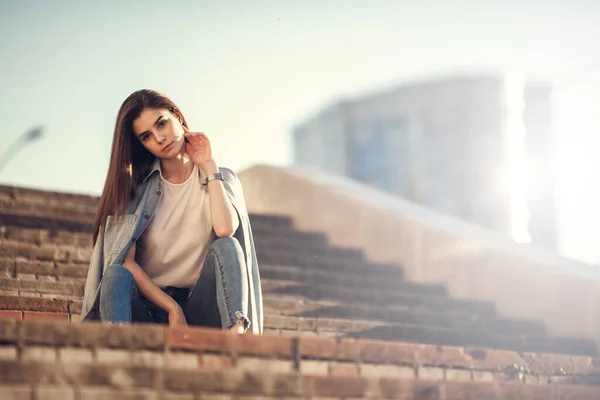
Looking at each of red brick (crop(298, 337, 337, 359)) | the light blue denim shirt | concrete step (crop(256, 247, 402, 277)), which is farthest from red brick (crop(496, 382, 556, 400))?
concrete step (crop(256, 247, 402, 277))

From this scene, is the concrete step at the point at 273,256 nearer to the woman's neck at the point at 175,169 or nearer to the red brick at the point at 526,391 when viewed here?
the woman's neck at the point at 175,169

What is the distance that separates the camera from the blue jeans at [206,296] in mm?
4125

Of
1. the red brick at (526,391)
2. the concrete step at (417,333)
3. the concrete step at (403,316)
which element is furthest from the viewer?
the concrete step at (403,316)

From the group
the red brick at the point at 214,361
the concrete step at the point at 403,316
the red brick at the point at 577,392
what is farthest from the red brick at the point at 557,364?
the concrete step at the point at 403,316

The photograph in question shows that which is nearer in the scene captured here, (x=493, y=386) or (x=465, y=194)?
(x=493, y=386)

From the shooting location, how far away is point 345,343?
3756 mm

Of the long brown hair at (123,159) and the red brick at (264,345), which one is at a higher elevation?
the long brown hair at (123,159)

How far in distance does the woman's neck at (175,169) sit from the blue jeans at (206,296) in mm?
455

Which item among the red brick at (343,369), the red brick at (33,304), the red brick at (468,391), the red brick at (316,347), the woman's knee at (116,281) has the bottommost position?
the red brick at (468,391)

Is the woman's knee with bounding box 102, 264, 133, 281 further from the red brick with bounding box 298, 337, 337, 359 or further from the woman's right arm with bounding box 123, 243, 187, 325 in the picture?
the red brick with bounding box 298, 337, 337, 359

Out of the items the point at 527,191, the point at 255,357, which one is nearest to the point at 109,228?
the point at 255,357

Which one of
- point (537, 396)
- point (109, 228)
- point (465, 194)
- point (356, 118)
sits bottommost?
point (537, 396)

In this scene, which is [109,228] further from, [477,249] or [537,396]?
[477,249]

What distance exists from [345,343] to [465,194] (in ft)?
85.3
